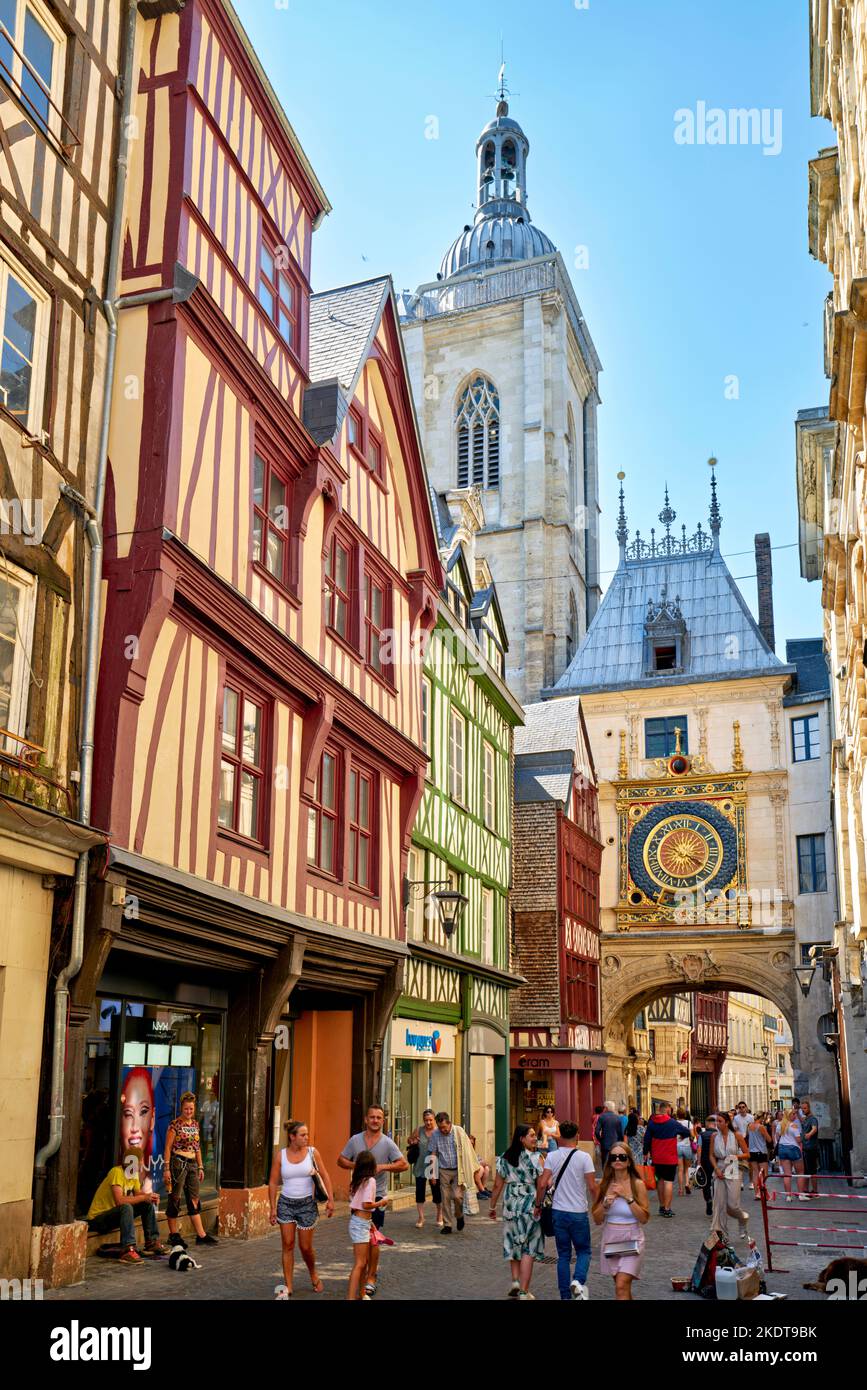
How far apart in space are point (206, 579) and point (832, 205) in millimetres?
13812

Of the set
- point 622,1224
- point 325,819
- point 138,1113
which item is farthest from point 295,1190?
point 325,819

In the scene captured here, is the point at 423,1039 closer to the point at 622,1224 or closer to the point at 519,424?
the point at 622,1224

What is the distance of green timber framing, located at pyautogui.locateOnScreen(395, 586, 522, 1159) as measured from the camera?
65.8ft

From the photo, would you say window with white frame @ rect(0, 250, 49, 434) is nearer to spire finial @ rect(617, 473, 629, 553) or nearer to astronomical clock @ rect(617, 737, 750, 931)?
astronomical clock @ rect(617, 737, 750, 931)

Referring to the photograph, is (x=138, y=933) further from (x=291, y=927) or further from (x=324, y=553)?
(x=324, y=553)

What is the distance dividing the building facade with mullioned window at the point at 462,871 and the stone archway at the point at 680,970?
35.7 ft

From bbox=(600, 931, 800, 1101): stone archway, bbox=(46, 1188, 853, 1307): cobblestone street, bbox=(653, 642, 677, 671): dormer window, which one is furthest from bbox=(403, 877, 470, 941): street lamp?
bbox=(653, 642, 677, 671): dormer window

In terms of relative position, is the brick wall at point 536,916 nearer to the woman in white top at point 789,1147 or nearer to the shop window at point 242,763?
the woman in white top at point 789,1147

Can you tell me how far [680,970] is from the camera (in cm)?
3550

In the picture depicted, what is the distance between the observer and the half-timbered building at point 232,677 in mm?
10977

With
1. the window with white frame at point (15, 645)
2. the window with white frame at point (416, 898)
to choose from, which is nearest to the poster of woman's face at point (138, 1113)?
the window with white frame at point (15, 645)

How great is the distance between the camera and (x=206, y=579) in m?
11.7

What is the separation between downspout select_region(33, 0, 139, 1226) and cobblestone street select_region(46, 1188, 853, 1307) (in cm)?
119

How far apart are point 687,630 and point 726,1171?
29412 mm
